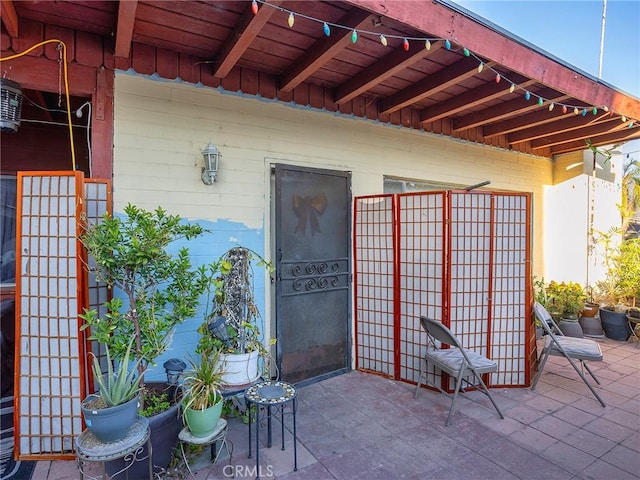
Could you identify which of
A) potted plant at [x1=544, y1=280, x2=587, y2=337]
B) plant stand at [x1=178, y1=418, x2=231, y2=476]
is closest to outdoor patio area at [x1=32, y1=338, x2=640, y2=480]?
plant stand at [x1=178, y1=418, x2=231, y2=476]

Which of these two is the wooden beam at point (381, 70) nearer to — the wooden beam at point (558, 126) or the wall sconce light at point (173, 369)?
the wooden beam at point (558, 126)

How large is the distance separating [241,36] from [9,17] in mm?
1308

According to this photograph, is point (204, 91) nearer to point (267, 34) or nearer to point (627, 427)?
point (267, 34)

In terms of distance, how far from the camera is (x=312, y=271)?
3314 mm

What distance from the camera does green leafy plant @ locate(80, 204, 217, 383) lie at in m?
1.91

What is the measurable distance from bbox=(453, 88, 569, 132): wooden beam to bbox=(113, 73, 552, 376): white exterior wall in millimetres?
761

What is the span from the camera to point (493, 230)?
3.27 m

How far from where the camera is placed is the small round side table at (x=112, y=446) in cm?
158

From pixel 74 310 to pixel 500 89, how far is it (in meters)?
3.69

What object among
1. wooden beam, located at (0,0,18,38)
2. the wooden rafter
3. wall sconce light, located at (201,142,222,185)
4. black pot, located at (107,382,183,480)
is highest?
the wooden rafter

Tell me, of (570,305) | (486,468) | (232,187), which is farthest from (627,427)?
(232,187)

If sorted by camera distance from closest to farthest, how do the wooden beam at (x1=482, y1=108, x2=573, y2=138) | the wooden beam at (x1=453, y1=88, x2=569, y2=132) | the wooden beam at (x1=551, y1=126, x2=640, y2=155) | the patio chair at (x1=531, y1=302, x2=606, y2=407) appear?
the patio chair at (x1=531, y1=302, x2=606, y2=407) → the wooden beam at (x1=453, y1=88, x2=569, y2=132) → the wooden beam at (x1=482, y1=108, x2=573, y2=138) → the wooden beam at (x1=551, y1=126, x2=640, y2=155)

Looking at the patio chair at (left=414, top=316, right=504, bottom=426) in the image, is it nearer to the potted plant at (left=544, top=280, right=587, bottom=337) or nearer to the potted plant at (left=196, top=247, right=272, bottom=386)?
the potted plant at (left=196, top=247, right=272, bottom=386)

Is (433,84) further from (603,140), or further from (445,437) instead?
(603,140)
